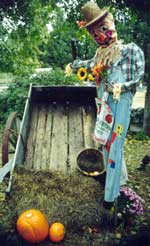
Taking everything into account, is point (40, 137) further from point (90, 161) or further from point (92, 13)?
point (92, 13)

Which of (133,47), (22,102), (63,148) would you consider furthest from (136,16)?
(133,47)

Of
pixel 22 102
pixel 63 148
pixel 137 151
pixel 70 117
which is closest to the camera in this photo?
pixel 63 148

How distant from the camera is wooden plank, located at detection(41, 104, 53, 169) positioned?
5.20 m

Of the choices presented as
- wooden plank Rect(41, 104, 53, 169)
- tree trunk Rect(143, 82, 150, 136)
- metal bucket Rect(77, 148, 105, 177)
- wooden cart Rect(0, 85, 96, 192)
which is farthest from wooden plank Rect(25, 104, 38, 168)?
tree trunk Rect(143, 82, 150, 136)

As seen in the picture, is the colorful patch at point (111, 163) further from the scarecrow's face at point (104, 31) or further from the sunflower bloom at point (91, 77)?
the scarecrow's face at point (104, 31)

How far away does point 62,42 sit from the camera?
24516 millimetres

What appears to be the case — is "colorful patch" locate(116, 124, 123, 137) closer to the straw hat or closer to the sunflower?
the sunflower

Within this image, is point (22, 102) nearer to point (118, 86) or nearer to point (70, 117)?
point (70, 117)

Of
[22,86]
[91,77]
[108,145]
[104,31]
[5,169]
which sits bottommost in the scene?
[5,169]

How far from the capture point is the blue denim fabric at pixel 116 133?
4156 mm

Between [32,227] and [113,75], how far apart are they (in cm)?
165

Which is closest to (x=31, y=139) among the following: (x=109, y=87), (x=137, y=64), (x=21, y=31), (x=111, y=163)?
(x=111, y=163)

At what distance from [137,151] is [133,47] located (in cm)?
449

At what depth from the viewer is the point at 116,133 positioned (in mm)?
4199
